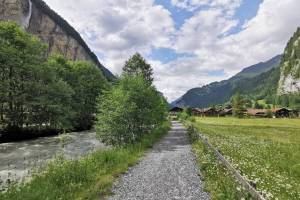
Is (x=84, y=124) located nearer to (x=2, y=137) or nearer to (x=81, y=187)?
(x=2, y=137)

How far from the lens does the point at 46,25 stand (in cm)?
15238

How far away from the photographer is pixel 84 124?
58.8 meters

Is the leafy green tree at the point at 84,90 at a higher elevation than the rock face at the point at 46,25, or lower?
lower

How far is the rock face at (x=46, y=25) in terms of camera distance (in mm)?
131000

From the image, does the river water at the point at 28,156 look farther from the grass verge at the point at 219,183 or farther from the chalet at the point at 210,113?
the chalet at the point at 210,113

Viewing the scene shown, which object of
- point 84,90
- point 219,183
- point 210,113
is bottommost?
point 219,183

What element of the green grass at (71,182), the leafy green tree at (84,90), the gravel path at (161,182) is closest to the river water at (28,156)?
the green grass at (71,182)

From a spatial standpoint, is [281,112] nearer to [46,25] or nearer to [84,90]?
[46,25]

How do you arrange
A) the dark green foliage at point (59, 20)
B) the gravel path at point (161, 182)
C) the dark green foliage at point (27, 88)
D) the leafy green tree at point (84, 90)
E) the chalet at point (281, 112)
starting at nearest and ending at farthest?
the gravel path at point (161, 182) < the dark green foliage at point (27, 88) < the leafy green tree at point (84, 90) < the dark green foliage at point (59, 20) < the chalet at point (281, 112)

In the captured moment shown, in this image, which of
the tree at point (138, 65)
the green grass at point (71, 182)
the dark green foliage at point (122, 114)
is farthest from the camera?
the tree at point (138, 65)

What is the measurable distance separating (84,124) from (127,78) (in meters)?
32.2

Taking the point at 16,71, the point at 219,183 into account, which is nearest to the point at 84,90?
the point at 16,71

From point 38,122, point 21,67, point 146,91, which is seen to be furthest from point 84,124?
point 146,91

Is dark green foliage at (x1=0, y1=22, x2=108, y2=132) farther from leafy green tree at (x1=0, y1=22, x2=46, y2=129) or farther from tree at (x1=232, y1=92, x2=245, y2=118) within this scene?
tree at (x1=232, y1=92, x2=245, y2=118)
